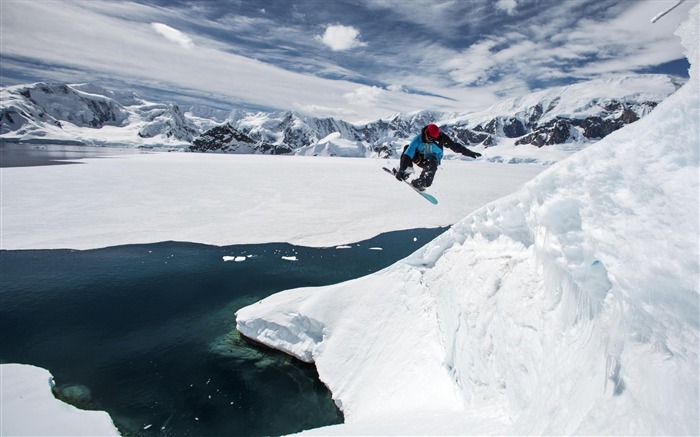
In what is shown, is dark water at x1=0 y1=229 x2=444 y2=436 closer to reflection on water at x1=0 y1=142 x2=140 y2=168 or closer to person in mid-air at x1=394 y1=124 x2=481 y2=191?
person in mid-air at x1=394 y1=124 x2=481 y2=191

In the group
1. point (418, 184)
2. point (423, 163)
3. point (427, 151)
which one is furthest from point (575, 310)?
point (418, 184)

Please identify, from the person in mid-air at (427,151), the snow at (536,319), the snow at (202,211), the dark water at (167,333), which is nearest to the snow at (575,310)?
the snow at (536,319)

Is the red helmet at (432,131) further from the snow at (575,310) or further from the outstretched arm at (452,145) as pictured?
the snow at (575,310)

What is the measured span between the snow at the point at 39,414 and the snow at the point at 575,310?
6331 millimetres

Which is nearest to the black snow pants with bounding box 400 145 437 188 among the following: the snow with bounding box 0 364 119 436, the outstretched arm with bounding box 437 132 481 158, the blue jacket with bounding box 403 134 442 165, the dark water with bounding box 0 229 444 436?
the blue jacket with bounding box 403 134 442 165

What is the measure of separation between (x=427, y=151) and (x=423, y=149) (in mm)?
132

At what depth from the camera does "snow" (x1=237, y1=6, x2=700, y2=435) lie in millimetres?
3021

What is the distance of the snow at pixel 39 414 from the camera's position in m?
7.96

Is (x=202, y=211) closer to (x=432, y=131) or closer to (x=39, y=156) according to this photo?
(x=432, y=131)

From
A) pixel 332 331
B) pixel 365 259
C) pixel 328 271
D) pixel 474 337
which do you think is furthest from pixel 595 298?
pixel 365 259

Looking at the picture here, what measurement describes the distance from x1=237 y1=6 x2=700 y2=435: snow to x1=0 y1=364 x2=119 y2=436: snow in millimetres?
6331

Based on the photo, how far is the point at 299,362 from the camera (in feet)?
38.5

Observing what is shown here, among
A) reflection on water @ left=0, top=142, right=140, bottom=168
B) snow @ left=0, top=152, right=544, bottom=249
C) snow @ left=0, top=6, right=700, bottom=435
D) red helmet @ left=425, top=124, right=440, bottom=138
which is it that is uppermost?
red helmet @ left=425, top=124, right=440, bottom=138

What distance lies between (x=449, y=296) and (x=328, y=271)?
10698mm
